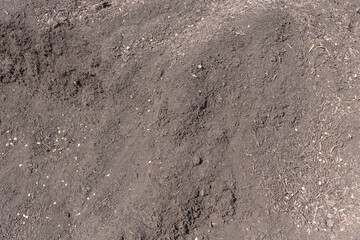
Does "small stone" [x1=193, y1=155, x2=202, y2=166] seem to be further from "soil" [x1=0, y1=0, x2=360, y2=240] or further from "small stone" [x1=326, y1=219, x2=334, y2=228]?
"small stone" [x1=326, y1=219, x2=334, y2=228]

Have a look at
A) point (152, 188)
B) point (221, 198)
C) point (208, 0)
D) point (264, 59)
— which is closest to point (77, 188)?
point (152, 188)

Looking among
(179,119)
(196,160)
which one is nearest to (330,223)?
(196,160)

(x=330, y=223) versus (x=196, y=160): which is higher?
(x=196, y=160)

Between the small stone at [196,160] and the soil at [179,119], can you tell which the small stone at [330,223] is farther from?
the small stone at [196,160]

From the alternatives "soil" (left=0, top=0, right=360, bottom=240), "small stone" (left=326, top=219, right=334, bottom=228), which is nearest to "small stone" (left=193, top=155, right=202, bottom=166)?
"soil" (left=0, top=0, right=360, bottom=240)

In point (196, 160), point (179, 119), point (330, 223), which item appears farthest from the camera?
point (179, 119)

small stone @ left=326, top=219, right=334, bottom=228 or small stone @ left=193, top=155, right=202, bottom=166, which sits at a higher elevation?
small stone @ left=193, top=155, right=202, bottom=166

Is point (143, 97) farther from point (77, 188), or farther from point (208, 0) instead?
point (208, 0)

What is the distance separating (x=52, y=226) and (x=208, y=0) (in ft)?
11.7

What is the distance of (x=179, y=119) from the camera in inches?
146

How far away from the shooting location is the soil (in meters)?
3.47

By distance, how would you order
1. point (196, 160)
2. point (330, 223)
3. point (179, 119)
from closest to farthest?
point (330, 223), point (196, 160), point (179, 119)

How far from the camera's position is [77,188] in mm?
3654

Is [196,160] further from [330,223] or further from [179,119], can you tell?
[330,223]
